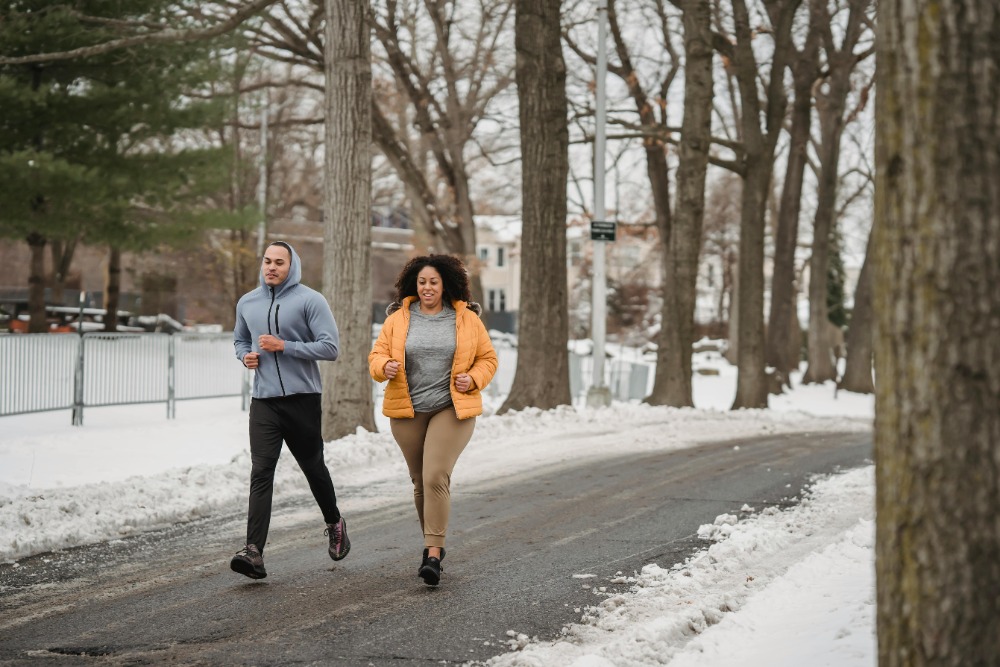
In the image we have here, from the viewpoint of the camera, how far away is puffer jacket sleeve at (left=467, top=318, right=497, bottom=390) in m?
7.07

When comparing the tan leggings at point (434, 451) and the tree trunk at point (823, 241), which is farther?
the tree trunk at point (823, 241)

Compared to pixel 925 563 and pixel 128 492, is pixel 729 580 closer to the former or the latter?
pixel 925 563

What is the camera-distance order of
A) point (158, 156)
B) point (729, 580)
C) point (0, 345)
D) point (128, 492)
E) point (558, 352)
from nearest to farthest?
point (729, 580) < point (128, 492) < point (0, 345) < point (558, 352) < point (158, 156)

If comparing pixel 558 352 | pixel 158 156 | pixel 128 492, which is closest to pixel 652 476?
pixel 128 492

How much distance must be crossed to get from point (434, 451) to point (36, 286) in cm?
2094

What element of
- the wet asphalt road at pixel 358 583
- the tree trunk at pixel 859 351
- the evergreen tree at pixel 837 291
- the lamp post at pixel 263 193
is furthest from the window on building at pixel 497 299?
the wet asphalt road at pixel 358 583

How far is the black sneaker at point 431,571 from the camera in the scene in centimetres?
679


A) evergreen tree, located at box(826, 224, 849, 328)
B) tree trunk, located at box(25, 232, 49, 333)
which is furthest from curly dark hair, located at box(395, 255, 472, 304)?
evergreen tree, located at box(826, 224, 849, 328)

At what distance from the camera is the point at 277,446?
23.8 ft

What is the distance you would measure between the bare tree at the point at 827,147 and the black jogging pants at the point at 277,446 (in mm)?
22997

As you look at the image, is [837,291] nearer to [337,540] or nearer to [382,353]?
[337,540]

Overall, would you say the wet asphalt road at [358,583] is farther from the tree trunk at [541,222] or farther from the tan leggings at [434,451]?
the tree trunk at [541,222]

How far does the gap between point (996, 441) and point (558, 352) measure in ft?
52.2

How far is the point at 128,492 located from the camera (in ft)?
32.4
